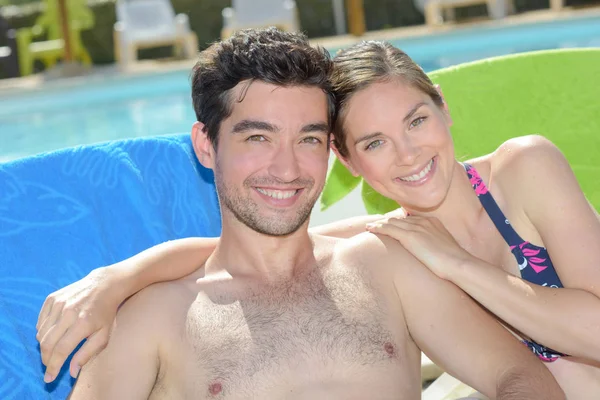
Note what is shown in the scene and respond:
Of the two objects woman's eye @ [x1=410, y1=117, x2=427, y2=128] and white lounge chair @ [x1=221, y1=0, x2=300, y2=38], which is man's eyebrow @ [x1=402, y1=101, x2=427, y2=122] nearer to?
woman's eye @ [x1=410, y1=117, x2=427, y2=128]

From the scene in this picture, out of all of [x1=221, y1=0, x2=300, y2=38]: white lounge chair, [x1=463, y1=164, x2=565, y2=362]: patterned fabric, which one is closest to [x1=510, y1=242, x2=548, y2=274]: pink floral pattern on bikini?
[x1=463, y1=164, x2=565, y2=362]: patterned fabric

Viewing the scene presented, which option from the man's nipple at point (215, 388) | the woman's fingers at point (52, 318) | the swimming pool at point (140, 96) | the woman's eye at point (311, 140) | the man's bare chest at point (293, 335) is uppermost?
the woman's eye at point (311, 140)

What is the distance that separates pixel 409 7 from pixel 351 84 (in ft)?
45.6

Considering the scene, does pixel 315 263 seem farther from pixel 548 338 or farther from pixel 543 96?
pixel 543 96

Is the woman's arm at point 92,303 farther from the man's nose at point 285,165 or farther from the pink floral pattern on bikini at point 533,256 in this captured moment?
the pink floral pattern on bikini at point 533,256

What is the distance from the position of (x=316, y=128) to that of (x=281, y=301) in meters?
0.45

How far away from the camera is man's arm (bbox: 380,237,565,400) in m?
1.92

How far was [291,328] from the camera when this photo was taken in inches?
81.4

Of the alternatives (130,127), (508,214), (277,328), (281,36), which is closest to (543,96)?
(508,214)

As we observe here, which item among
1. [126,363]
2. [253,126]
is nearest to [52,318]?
[126,363]

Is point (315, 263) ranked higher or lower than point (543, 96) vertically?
lower

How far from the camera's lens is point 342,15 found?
1555 centimetres

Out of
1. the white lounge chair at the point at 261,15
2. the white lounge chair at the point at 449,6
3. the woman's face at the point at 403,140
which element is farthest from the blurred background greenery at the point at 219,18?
the woman's face at the point at 403,140

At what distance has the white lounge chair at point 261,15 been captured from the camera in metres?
13.2
